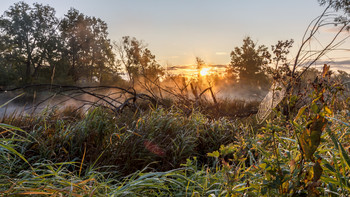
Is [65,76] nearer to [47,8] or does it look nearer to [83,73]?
[83,73]

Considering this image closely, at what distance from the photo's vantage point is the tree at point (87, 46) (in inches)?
1313

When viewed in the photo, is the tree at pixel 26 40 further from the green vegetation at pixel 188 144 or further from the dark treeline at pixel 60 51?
the green vegetation at pixel 188 144

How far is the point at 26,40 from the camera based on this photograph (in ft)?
103

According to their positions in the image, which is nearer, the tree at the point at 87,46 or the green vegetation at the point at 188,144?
the green vegetation at the point at 188,144

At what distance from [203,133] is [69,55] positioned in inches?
1311

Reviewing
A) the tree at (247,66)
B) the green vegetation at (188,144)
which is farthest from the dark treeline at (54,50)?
the green vegetation at (188,144)

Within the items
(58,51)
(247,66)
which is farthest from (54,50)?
(247,66)

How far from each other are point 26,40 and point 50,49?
3.28 metres

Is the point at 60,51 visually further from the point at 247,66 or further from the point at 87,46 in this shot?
the point at 247,66

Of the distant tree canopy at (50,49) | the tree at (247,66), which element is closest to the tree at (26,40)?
the distant tree canopy at (50,49)

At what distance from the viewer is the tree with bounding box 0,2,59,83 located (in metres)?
30.7

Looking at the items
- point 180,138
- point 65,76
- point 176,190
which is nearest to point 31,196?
point 176,190

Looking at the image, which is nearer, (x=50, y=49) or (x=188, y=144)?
(x=188, y=144)

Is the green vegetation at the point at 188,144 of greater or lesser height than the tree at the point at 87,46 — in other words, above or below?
below
